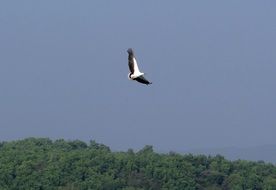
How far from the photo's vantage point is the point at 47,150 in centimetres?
7844

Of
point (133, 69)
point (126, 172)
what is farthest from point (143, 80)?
point (126, 172)

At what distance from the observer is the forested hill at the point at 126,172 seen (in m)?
68.9

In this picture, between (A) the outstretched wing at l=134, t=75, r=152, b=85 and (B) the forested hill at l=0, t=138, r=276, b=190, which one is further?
(B) the forested hill at l=0, t=138, r=276, b=190

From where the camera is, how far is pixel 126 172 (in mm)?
70562

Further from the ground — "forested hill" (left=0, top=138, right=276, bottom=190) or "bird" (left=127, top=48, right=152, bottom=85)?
"forested hill" (left=0, top=138, right=276, bottom=190)

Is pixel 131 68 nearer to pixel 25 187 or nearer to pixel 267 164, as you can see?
pixel 25 187

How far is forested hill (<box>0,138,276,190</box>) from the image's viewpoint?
6894cm

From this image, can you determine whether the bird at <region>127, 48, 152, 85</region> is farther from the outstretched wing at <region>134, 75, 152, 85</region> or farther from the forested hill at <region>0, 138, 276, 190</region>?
the forested hill at <region>0, 138, 276, 190</region>

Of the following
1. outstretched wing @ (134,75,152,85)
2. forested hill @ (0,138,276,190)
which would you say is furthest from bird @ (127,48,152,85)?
forested hill @ (0,138,276,190)

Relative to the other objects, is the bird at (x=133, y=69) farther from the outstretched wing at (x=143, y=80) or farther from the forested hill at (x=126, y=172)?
the forested hill at (x=126, y=172)

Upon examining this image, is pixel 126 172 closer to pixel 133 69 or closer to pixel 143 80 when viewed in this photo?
pixel 143 80

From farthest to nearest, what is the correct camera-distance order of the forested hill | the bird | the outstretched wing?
the forested hill
the outstretched wing
the bird

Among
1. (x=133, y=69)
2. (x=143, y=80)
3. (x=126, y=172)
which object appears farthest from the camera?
(x=126, y=172)

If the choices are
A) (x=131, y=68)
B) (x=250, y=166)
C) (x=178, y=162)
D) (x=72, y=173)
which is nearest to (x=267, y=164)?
(x=250, y=166)
